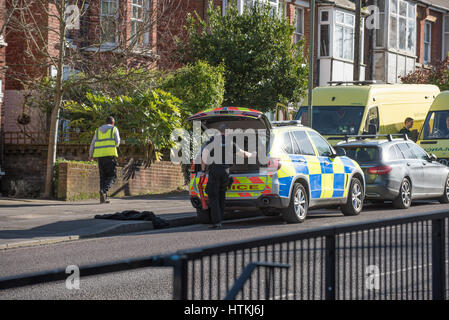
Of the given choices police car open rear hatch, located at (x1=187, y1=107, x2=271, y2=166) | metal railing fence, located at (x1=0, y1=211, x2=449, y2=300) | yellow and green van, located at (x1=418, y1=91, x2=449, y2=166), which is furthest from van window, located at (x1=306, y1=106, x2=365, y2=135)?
metal railing fence, located at (x1=0, y1=211, x2=449, y2=300)

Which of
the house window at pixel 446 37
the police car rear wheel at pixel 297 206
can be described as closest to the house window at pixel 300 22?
the house window at pixel 446 37

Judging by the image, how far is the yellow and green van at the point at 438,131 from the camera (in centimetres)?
2088

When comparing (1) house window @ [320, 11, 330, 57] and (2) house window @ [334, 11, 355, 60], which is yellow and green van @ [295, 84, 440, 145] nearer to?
(1) house window @ [320, 11, 330, 57]

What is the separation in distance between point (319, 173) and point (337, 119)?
7.60 m

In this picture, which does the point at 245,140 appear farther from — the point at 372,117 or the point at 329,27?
the point at 329,27

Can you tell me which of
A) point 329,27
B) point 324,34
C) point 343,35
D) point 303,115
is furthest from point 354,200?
point 343,35

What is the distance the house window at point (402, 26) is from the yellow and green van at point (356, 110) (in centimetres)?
1778

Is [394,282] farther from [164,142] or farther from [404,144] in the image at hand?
[164,142]

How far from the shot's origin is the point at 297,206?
539 inches

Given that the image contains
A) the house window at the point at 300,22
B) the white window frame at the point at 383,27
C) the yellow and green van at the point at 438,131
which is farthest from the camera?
the white window frame at the point at 383,27

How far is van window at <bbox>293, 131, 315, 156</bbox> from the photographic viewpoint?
14.3 m

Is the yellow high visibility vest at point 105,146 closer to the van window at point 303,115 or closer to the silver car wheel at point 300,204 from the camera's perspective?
the silver car wheel at point 300,204
